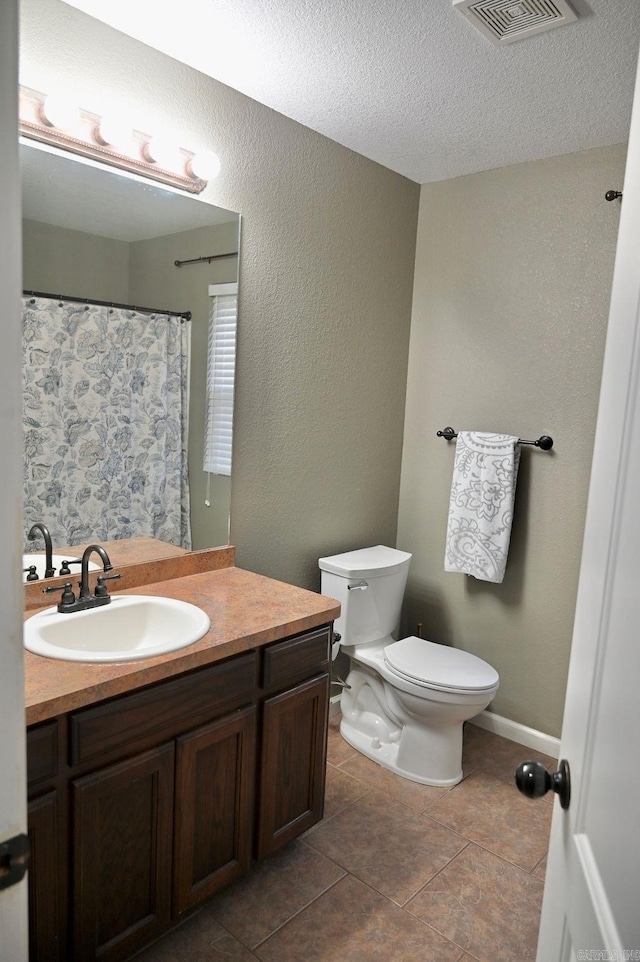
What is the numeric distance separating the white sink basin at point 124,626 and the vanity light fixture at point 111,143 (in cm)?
131

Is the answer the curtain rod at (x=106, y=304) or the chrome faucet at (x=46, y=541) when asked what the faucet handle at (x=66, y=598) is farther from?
the curtain rod at (x=106, y=304)

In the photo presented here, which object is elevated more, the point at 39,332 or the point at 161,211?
the point at 161,211

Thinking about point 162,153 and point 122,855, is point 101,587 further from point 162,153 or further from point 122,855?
point 162,153

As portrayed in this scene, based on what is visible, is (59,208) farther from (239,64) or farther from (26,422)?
(239,64)

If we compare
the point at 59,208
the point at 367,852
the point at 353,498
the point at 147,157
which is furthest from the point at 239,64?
the point at 367,852

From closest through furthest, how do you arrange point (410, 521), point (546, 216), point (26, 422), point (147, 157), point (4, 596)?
point (4, 596)
point (26, 422)
point (147, 157)
point (546, 216)
point (410, 521)

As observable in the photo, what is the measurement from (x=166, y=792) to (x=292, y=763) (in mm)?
486

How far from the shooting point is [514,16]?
1.73m

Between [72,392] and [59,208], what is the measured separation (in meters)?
0.52

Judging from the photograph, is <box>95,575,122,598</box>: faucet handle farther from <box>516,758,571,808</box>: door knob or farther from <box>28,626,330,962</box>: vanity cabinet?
<box>516,758,571,808</box>: door knob

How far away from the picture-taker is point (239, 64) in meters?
2.05

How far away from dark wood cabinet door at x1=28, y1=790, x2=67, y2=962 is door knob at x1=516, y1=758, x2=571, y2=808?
3.25 ft

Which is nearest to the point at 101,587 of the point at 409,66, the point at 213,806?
the point at 213,806

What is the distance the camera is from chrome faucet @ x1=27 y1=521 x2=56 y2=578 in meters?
1.86
